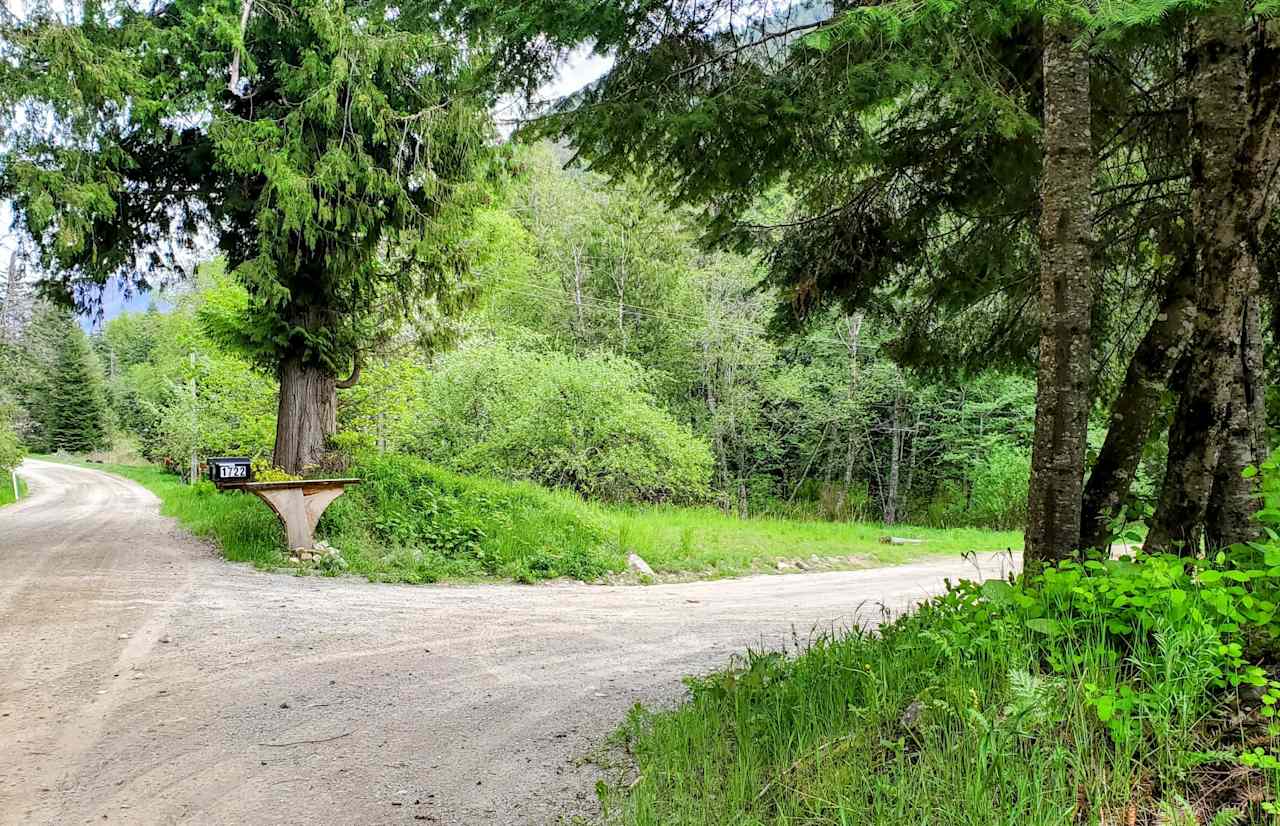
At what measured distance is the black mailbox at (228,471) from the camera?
8.44 m

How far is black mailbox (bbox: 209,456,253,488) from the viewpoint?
8438mm

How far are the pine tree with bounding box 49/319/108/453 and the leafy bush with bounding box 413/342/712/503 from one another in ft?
145

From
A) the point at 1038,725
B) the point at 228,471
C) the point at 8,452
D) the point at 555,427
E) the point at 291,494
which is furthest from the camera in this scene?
the point at 8,452

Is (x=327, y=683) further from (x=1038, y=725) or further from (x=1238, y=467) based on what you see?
(x=1238, y=467)

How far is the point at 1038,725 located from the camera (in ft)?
7.70

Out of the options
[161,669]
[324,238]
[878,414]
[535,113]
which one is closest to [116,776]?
[161,669]

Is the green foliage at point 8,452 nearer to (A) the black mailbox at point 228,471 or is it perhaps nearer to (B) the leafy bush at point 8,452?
(B) the leafy bush at point 8,452

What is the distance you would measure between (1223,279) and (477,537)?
820 cm

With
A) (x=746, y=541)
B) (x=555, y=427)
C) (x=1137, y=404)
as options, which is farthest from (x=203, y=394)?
(x=1137, y=404)

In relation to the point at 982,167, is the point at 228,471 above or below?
below

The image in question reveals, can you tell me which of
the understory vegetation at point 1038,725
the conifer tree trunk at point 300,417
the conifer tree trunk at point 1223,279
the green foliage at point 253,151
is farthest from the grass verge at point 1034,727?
the conifer tree trunk at point 300,417

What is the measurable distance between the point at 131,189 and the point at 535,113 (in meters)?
8.52

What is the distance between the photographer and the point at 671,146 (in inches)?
163

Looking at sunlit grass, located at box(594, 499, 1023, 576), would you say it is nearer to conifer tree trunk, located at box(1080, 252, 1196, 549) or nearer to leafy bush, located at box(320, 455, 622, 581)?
leafy bush, located at box(320, 455, 622, 581)
